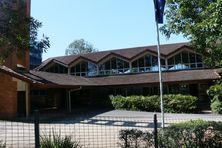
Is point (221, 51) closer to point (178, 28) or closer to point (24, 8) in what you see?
point (178, 28)

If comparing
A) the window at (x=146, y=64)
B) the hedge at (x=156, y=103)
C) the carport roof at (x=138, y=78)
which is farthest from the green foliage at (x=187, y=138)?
the window at (x=146, y=64)

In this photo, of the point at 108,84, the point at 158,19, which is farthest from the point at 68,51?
the point at 158,19

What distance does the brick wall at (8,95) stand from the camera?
29.2 metres

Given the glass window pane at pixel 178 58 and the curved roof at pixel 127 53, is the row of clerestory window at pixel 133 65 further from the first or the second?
the curved roof at pixel 127 53

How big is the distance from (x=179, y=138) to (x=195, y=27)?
294 centimetres

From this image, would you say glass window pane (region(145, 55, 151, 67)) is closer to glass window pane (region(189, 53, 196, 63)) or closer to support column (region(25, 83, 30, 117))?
glass window pane (region(189, 53, 196, 63))

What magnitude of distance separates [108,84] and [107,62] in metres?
4.60

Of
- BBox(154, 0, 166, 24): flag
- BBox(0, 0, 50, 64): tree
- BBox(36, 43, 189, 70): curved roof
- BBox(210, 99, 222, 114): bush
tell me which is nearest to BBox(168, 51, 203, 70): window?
BBox(36, 43, 189, 70): curved roof

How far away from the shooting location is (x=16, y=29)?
8883mm

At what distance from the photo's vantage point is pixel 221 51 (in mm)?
10133

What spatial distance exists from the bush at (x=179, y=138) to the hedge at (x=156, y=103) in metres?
24.7

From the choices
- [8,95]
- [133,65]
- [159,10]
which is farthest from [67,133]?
[133,65]

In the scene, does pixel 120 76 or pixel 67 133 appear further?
pixel 120 76

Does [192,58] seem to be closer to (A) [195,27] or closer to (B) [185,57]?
(B) [185,57]
